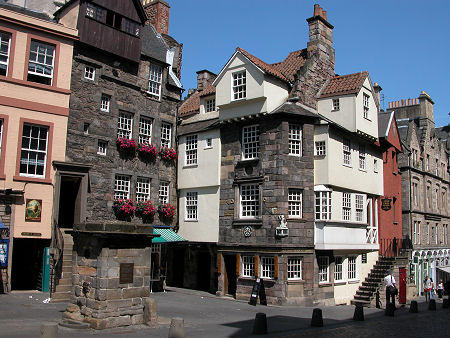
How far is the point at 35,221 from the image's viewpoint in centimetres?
2022

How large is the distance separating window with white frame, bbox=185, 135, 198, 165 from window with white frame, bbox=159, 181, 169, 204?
1.73 metres

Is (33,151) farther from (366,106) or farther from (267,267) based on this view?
(366,106)

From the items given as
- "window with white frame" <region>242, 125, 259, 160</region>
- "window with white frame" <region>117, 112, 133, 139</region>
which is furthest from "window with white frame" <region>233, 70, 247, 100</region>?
"window with white frame" <region>117, 112, 133, 139</region>

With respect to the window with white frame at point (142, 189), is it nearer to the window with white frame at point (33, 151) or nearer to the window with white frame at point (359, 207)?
the window with white frame at point (33, 151)

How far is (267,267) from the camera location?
22.5 meters

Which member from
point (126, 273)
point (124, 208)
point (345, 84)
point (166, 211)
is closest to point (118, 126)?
point (124, 208)

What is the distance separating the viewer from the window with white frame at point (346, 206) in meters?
24.7

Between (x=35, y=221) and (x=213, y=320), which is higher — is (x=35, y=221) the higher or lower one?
the higher one

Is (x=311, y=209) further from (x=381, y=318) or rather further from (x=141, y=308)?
(x=141, y=308)

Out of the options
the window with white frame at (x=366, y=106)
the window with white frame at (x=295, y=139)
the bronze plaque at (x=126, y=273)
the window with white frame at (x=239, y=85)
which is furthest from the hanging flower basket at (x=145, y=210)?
the window with white frame at (x=366, y=106)

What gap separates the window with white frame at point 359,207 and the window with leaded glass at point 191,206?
8.70 metres

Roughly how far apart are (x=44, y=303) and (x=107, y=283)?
20.7 feet

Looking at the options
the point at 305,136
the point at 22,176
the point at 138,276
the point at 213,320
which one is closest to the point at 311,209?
the point at 305,136

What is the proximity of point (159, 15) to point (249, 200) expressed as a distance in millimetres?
14203
